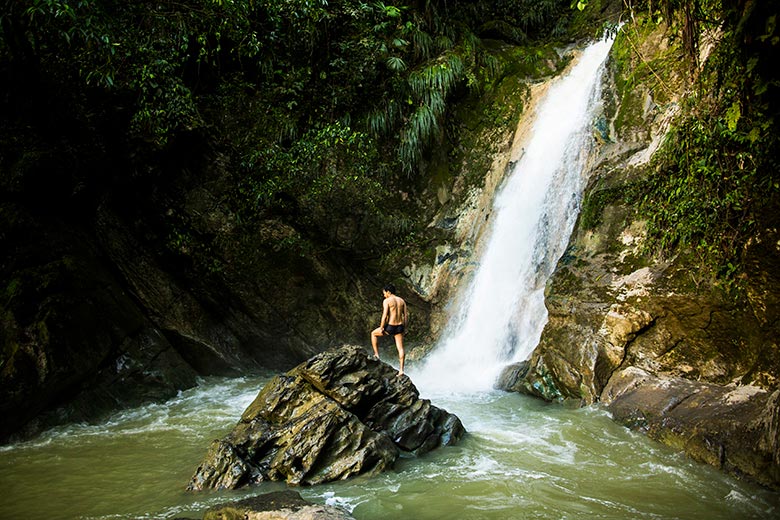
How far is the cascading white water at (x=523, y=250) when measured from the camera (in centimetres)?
924

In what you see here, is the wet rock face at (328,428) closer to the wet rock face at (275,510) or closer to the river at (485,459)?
the river at (485,459)

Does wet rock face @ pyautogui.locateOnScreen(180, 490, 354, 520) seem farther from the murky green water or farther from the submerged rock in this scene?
the murky green water

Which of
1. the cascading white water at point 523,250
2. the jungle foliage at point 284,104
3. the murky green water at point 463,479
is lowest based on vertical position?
the murky green water at point 463,479

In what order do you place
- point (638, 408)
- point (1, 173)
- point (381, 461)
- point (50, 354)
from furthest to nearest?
point (1, 173) < point (50, 354) < point (638, 408) < point (381, 461)

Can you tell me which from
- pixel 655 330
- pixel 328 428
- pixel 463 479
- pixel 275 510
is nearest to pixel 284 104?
pixel 328 428

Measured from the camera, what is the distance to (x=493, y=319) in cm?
984

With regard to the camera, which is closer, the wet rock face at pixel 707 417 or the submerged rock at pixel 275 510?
the submerged rock at pixel 275 510

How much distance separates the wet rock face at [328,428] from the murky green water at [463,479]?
0.19 m

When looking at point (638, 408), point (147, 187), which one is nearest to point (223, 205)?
point (147, 187)

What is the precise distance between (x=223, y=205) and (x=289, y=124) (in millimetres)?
2198

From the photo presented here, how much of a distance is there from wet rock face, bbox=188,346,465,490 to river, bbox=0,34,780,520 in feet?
0.61

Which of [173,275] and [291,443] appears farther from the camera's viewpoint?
[173,275]

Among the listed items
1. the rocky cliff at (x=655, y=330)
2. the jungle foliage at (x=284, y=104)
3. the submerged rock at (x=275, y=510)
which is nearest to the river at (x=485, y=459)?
the rocky cliff at (x=655, y=330)

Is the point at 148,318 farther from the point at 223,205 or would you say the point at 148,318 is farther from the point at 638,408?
the point at 638,408
